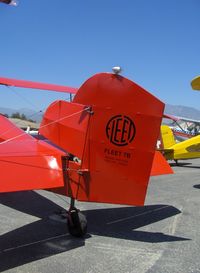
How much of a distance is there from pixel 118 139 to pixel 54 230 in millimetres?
2014

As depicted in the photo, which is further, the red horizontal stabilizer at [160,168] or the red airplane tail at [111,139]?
the red horizontal stabilizer at [160,168]

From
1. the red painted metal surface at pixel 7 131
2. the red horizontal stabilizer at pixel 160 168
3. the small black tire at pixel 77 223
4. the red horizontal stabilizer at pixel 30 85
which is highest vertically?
the red horizontal stabilizer at pixel 30 85

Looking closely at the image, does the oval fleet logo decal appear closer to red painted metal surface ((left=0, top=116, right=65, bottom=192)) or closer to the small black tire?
red painted metal surface ((left=0, top=116, right=65, bottom=192))

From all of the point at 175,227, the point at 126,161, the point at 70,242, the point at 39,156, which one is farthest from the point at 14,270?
the point at 175,227

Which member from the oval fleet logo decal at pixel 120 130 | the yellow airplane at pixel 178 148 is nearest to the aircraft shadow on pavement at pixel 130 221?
the oval fleet logo decal at pixel 120 130

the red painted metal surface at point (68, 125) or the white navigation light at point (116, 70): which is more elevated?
the white navigation light at point (116, 70)

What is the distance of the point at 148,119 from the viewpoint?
505 cm

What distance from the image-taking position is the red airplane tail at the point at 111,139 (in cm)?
505

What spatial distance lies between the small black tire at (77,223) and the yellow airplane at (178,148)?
32.3ft

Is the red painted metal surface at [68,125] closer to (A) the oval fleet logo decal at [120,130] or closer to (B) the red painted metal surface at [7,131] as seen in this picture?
(A) the oval fleet logo decal at [120,130]

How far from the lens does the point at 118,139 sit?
5160 mm

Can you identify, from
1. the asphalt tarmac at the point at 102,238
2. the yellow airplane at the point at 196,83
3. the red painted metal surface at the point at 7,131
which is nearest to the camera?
the asphalt tarmac at the point at 102,238

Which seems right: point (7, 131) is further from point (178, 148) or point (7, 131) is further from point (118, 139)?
point (178, 148)

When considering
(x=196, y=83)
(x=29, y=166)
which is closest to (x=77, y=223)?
(x=29, y=166)
